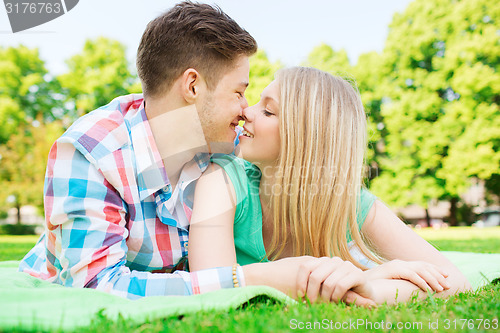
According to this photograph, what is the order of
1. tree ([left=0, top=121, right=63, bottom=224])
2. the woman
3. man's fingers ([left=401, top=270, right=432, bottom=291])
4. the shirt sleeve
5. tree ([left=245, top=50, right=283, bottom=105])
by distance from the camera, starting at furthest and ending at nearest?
tree ([left=0, top=121, right=63, bottom=224]) → tree ([left=245, top=50, right=283, bottom=105]) → the woman → man's fingers ([left=401, top=270, right=432, bottom=291]) → the shirt sleeve

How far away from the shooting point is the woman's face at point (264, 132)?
9.00 ft

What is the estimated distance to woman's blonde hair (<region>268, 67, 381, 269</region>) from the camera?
2.67 m

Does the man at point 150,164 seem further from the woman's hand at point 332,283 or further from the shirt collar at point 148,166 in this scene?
the woman's hand at point 332,283

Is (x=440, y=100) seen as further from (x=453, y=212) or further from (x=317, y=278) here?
(x=317, y=278)

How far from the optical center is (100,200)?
2.11 metres

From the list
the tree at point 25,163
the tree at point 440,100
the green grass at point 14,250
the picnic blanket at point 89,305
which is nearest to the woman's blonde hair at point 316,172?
the picnic blanket at point 89,305

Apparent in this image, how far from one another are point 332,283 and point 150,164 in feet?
4.06

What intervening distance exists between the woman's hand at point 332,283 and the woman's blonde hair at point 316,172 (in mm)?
745

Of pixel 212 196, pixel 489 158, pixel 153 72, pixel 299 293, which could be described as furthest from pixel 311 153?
pixel 489 158

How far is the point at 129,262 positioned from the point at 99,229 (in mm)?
535

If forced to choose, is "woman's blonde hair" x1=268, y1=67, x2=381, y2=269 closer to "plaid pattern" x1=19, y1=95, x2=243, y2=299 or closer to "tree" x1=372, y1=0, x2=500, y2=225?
"plaid pattern" x1=19, y1=95, x2=243, y2=299

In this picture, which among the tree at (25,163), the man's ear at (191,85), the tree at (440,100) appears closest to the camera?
the man's ear at (191,85)

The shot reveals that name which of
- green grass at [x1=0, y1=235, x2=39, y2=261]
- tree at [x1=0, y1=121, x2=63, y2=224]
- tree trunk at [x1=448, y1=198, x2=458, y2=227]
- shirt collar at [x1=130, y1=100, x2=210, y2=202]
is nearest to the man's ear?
shirt collar at [x1=130, y1=100, x2=210, y2=202]

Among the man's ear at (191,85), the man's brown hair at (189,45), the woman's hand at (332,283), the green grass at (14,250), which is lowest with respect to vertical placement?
the green grass at (14,250)
